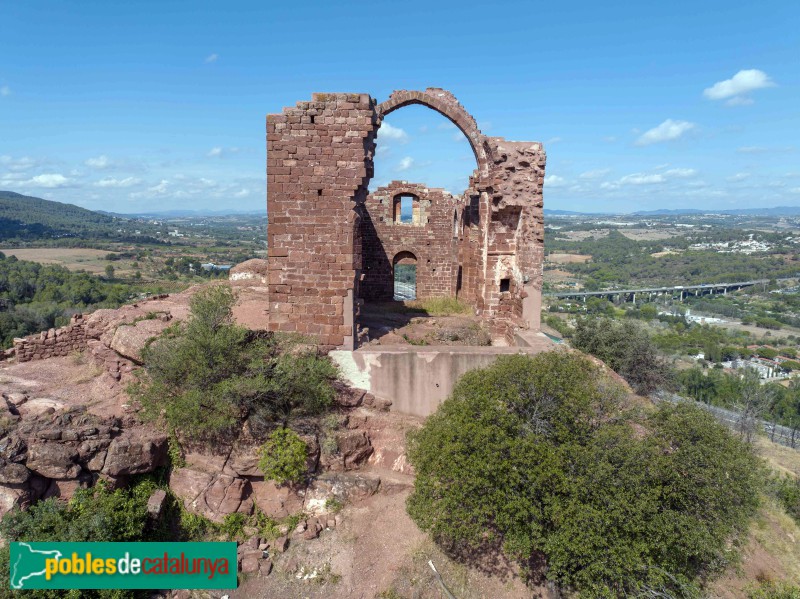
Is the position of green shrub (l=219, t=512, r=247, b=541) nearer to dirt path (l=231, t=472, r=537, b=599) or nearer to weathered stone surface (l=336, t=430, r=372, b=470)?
dirt path (l=231, t=472, r=537, b=599)

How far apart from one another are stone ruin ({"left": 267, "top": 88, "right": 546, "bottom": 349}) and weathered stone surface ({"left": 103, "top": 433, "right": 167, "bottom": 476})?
9.28ft

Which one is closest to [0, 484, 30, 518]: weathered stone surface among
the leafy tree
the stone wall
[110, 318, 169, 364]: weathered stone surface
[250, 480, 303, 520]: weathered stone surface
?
[110, 318, 169, 364]: weathered stone surface

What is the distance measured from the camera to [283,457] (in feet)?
26.4

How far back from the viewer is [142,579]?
7.15 meters

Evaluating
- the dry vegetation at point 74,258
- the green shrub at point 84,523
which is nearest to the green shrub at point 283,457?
the green shrub at point 84,523

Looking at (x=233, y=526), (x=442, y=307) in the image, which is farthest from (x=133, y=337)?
(x=442, y=307)

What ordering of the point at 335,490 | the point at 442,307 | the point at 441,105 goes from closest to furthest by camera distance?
the point at 335,490 → the point at 441,105 → the point at 442,307

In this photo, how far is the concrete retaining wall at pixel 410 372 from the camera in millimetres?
9266

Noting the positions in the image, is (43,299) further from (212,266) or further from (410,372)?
(410,372)

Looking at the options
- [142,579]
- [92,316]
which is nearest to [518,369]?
[142,579]

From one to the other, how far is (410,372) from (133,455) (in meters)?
4.79

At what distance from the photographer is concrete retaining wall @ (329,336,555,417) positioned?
9.27 m

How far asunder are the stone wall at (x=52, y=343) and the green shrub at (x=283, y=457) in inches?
235

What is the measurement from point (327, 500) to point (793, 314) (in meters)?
92.9
